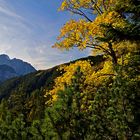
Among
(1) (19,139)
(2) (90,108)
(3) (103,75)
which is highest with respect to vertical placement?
(3) (103,75)

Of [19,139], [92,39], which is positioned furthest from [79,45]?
[19,139]

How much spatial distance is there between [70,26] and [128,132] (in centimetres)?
872

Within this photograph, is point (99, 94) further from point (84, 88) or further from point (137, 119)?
point (137, 119)

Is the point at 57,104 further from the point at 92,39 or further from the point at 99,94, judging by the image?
the point at 92,39

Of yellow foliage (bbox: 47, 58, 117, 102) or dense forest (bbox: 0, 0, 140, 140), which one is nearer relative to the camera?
dense forest (bbox: 0, 0, 140, 140)

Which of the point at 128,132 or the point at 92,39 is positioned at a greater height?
the point at 92,39

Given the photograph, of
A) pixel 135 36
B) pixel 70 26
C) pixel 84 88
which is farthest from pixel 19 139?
→ pixel 135 36

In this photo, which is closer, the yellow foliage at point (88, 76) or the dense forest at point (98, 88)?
the dense forest at point (98, 88)

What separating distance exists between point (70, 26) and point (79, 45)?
1.59 metres

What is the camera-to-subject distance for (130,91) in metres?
20.2

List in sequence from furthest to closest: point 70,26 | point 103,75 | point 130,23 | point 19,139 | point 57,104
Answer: point 19,139
point 70,26
point 103,75
point 57,104
point 130,23

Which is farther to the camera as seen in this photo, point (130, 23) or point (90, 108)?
point (90, 108)

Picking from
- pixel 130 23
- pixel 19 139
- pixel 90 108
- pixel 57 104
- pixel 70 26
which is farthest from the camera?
pixel 19 139

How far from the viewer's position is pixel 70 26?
81.5 ft
